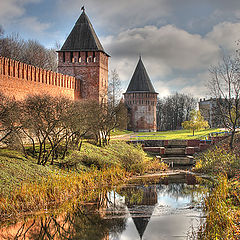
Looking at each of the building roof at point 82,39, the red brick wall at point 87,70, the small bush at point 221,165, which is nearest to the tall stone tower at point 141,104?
the building roof at point 82,39

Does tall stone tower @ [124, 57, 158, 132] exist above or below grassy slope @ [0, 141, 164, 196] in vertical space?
above

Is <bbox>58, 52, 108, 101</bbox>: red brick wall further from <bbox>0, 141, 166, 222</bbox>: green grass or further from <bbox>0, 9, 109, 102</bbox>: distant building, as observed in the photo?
<bbox>0, 141, 166, 222</bbox>: green grass

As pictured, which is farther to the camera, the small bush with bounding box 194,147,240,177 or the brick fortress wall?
the brick fortress wall

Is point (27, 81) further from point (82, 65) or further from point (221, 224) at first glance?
point (221, 224)

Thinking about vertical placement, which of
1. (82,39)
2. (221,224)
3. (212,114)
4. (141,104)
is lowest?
(221,224)

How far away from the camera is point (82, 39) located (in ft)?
77.7

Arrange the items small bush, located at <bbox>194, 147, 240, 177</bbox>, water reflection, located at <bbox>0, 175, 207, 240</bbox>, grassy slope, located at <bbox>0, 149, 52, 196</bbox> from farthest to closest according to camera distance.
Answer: small bush, located at <bbox>194, 147, 240, 177</bbox> < grassy slope, located at <bbox>0, 149, 52, 196</bbox> < water reflection, located at <bbox>0, 175, 207, 240</bbox>

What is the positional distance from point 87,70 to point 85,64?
426mm

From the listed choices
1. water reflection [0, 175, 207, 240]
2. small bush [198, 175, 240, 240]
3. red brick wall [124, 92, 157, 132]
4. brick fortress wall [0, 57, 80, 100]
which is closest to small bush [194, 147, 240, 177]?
water reflection [0, 175, 207, 240]

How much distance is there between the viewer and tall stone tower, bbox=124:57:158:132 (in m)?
42.6

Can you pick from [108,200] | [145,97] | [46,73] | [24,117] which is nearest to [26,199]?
[108,200]

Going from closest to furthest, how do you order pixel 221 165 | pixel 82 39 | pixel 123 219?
pixel 123 219 < pixel 221 165 < pixel 82 39

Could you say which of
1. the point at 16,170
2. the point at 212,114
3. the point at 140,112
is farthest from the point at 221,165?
the point at 140,112

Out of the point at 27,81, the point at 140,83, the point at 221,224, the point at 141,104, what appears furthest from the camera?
the point at 140,83
